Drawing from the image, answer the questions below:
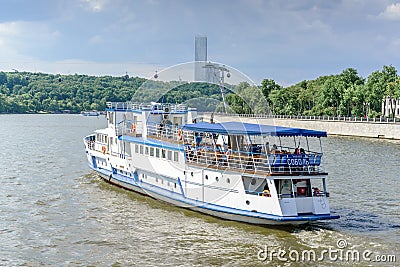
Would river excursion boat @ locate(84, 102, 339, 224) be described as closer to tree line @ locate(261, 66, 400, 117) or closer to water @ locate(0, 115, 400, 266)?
water @ locate(0, 115, 400, 266)

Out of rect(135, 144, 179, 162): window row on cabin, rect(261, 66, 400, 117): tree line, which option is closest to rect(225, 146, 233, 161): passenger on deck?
rect(135, 144, 179, 162): window row on cabin

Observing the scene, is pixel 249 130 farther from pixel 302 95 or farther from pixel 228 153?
pixel 302 95

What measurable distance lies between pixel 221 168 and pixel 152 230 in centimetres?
477

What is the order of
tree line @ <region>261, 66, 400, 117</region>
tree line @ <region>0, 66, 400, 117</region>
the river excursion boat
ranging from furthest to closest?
tree line @ <region>261, 66, 400, 117</region> → tree line @ <region>0, 66, 400, 117</region> → the river excursion boat

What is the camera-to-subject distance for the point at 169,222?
27203 mm

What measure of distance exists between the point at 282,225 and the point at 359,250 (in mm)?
4136

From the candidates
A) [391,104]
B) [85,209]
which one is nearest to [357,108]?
[391,104]

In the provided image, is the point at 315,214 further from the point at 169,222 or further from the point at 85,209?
the point at 85,209

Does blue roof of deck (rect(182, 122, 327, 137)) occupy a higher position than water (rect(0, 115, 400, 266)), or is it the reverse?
blue roof of deck (rect(182, 122, 327, 137))

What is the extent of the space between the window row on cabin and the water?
2.96 m

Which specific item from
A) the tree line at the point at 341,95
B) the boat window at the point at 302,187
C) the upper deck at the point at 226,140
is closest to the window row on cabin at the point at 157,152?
the upper deck at the point at 226,140

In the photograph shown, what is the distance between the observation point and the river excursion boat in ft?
81.5

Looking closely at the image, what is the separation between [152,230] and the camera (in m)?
25.7

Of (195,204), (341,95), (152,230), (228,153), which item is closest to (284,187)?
(228,153)
